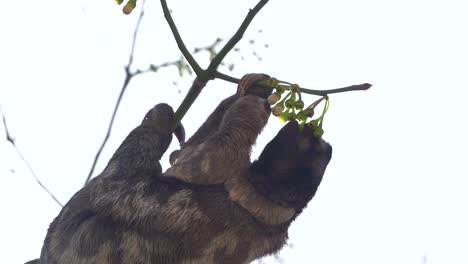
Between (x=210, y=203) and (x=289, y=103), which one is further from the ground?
(x=289, y=103)

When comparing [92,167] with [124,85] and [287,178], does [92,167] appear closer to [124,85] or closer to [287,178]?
[124,85]

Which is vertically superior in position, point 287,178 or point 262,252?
point 287,178

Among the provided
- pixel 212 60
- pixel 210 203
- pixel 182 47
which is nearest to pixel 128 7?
pixel 182 47

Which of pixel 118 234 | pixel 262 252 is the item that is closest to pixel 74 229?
pixel 118 234

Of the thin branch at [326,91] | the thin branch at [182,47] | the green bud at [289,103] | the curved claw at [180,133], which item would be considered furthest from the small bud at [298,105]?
the curved claw at [180,133]

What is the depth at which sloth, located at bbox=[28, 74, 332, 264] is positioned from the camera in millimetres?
6098

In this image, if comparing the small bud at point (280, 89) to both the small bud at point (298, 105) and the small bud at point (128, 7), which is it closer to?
the small bud at point (298, 105)

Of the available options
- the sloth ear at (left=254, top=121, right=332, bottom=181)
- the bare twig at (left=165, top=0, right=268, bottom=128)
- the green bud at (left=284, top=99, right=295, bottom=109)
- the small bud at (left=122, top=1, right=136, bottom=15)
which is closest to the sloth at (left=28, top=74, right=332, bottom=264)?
the sloth ear at (left=254, top=121, right=332, bottom=181)

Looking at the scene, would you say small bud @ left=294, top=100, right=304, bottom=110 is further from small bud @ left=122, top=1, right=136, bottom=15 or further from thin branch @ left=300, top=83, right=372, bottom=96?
small bud @ left=122, top=1, right=136, bottom=15

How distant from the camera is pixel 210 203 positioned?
6.24m

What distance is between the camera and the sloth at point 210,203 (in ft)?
20.0

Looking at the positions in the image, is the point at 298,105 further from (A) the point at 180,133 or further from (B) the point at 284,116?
(A) the point at 180,133

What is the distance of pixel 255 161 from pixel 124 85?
1.36 meters

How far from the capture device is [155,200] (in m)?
6.27
